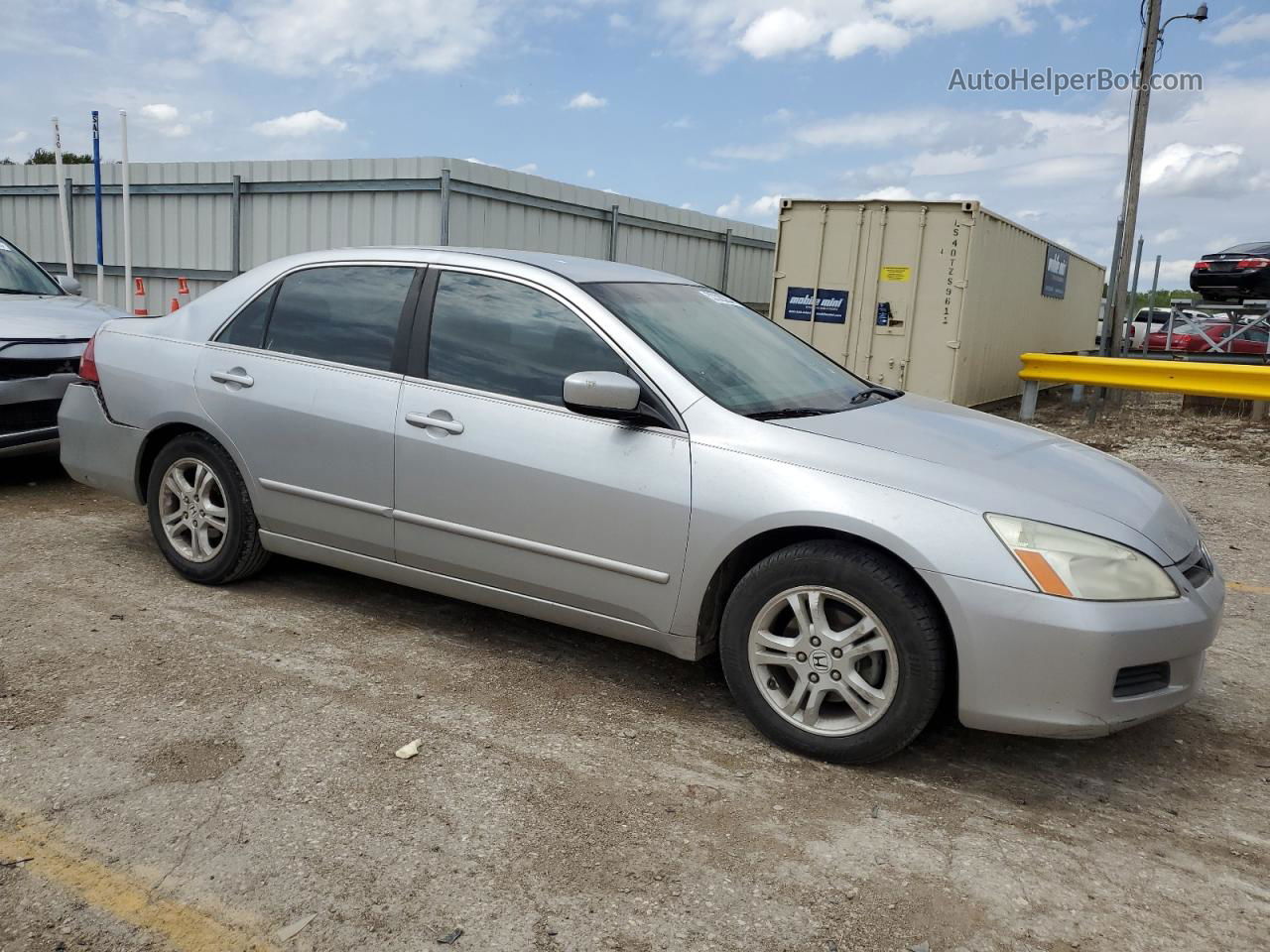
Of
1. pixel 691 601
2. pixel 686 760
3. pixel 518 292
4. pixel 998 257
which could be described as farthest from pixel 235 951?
pixel 998 257

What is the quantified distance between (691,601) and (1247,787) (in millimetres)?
1880

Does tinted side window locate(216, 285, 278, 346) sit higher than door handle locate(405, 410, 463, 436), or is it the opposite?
tinted side window locate(216, 285, 278, 346)

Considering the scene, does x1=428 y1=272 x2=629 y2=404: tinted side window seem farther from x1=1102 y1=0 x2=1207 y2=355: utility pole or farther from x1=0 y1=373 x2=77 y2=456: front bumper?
x1=1102 y1=0 x2=1207 y2=355: utility pole

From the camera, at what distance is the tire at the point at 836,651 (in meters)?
3.17

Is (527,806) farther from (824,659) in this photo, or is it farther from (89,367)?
(89,367)

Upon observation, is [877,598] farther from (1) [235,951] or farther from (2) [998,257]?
(2) [998,257]

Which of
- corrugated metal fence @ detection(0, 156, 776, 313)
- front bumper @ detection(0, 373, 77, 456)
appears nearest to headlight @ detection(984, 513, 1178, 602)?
front bumper @ detection(0, 373, 77, 456)

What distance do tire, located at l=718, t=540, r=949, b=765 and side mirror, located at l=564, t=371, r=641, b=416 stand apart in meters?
0.70

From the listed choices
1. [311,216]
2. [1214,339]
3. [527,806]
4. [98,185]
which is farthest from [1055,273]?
[527,806]

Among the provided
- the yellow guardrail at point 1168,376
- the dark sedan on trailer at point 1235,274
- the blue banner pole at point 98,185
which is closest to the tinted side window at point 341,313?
the yellow guardrail at point 1168,376

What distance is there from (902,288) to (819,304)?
1.04 metres

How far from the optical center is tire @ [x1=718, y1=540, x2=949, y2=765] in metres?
3.17

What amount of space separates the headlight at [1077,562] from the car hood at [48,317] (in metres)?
5.95

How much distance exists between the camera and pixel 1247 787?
3416 mm
